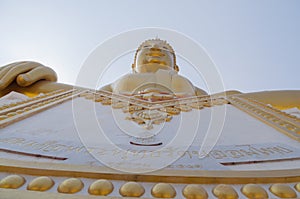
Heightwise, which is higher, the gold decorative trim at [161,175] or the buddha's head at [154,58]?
the buddha's head at [154,58]

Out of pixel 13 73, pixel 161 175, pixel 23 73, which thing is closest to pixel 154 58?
pixel 23 73

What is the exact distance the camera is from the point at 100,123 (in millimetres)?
1777

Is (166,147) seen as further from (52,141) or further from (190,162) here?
(52,141)

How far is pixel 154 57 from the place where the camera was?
4.95 meters

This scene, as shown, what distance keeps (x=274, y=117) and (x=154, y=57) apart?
3.34 meters

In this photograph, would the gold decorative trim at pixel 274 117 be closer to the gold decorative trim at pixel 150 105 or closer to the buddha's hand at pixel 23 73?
the gold decorative trim at pixel 150 105

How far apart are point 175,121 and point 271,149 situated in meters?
0.78

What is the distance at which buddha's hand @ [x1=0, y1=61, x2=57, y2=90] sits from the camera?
12.3 feet

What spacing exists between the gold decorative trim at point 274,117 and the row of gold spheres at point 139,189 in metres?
0.74

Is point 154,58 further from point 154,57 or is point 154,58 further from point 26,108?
point 26,108

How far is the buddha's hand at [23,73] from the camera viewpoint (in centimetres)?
376

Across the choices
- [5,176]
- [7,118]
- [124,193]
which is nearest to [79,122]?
[7,118]

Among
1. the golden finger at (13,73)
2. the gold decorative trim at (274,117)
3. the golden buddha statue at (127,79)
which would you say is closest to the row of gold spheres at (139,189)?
the gold decorative trim at (274,117)

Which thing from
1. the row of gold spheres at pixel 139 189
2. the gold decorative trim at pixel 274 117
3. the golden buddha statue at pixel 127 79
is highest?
the golden buddha statue at pixel 127 79
